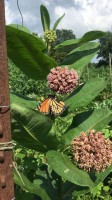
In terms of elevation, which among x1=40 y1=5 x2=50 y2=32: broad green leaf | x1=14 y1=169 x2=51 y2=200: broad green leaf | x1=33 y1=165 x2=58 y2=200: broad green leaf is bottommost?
x1=33 y1=165 x2=58 y2=200: broad green leaf

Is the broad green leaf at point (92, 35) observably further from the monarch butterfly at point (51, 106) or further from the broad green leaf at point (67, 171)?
the broad green leaf at point (67, 171)

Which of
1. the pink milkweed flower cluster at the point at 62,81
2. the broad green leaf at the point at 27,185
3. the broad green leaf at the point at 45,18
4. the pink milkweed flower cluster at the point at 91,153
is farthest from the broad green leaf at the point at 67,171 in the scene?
the broad green leaf at the point at 45,18

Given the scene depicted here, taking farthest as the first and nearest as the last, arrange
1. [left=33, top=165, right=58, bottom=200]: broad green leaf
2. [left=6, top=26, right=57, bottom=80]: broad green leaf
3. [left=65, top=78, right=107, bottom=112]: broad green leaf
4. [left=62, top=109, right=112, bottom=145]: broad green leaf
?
[left=33, top=165, right=58, bottom=200]: broad green leaf < [left=62, top=109, right=112, bottom=145]: broad green leaf < [left=65, top=78, right=107, bottom=112]: broad green leaf < [left=6, top=26, right=57, bottom=80]: broad green leaf

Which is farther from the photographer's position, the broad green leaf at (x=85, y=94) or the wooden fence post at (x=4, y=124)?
the broad green leaf at (x=85, y=94)

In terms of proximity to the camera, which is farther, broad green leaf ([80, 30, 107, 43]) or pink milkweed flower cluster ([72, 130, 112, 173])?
broad green leaf ([80, 30, 107, 43])

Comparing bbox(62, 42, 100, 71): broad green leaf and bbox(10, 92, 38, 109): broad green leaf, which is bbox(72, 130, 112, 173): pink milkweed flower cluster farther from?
bbox(62, 42, 100, 71): broad green leaf

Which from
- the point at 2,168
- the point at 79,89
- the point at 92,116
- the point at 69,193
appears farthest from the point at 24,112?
the point at 69,193

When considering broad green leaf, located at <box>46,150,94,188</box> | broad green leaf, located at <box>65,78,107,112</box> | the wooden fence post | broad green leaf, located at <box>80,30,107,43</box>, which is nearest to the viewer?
the wooden fence post

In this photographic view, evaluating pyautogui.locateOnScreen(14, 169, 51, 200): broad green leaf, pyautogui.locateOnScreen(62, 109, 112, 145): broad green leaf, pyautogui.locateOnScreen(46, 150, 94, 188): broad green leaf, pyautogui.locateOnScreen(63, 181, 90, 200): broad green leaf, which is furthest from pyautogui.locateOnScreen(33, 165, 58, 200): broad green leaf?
pyautogui.locateOnScreen(46, 150, 94, 188): broad green leaf
